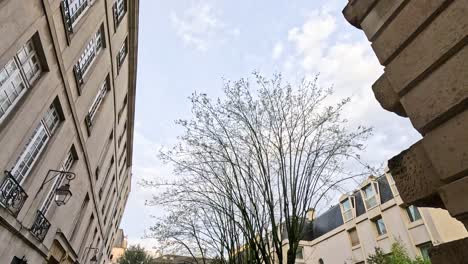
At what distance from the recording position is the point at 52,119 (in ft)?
→ 28.0

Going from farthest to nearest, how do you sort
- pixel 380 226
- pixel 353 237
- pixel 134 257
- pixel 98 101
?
pixel 134 257, pixel 353 237, pixel 380 226, pixel 98 101

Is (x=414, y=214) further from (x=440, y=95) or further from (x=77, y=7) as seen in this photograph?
(x=77, y=7)

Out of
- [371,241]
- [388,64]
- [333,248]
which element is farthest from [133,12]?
[333,248]

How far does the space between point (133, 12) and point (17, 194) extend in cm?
1218

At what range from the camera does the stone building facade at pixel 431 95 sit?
1.58 meters

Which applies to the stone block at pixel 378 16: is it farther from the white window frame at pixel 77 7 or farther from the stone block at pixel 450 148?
the white window frame at pixel 77 7

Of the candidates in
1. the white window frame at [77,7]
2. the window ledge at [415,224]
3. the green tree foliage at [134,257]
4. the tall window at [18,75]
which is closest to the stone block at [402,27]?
the tall window at [18,75]

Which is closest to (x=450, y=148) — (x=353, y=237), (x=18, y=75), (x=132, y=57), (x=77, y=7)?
(x=18, y=75)

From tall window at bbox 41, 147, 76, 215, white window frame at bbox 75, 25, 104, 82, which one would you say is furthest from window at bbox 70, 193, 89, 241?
white window frame at bbox 75, 25, 104, 82

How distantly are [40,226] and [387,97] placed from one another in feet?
32.4

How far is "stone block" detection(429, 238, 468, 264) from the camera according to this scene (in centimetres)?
Result: 151

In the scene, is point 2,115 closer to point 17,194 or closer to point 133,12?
point 17,194

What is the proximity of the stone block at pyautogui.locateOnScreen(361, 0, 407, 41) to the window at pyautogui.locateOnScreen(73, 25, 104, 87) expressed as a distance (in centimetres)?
966

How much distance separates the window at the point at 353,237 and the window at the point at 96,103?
812 inches
